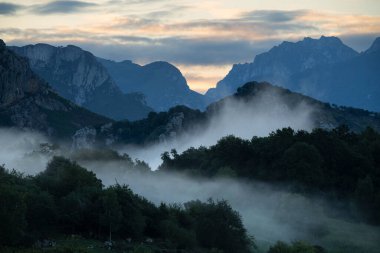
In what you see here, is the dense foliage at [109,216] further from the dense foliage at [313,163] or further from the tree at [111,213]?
the dense foliage at [313,163]

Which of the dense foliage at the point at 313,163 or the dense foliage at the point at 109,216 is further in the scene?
the dense foliage at the point at 313,163

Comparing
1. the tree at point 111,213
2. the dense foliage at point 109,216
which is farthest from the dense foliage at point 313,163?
the tree at point 111,213

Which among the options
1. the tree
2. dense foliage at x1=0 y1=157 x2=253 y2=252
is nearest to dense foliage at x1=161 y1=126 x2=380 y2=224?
dense foliage at x1=0 y1=157 x2=253 y2=252

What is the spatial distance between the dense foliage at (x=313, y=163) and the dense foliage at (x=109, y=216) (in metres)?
44.9

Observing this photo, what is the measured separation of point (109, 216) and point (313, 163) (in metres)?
65.8

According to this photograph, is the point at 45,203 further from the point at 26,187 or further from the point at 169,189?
the point at 169,189

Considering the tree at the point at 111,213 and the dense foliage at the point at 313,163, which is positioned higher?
the dense foliage at the point at 313,163

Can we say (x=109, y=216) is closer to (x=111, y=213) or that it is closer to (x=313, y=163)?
(x=111, y=213)

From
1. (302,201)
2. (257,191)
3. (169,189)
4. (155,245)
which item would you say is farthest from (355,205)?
(155,245)

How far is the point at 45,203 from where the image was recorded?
7969 centimetres

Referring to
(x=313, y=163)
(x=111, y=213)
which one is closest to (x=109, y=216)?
(x=111, y=213)

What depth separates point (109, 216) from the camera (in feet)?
265

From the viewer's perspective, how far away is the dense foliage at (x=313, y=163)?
436ft

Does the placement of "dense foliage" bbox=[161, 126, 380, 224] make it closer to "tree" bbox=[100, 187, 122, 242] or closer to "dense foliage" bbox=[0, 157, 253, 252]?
"dense foliage" bbox=[0, 157, 253, 252]
